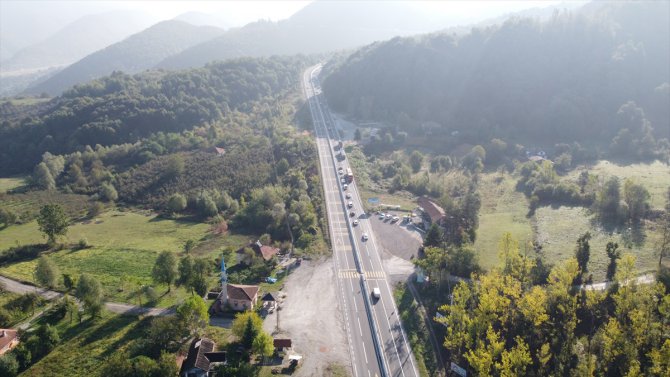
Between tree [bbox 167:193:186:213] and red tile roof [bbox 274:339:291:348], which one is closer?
red tile roof [bbox 274:339:291:348]

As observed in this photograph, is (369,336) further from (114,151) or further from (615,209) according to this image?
(114,151)

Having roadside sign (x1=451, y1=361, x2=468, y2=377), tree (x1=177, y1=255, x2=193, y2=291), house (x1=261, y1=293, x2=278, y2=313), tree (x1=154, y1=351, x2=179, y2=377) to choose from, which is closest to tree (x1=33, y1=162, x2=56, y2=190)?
tree (x1=177, y1=255, x2=193, y2=291)

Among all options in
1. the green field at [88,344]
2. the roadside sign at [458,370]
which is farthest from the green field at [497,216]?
the green field at [88,344]

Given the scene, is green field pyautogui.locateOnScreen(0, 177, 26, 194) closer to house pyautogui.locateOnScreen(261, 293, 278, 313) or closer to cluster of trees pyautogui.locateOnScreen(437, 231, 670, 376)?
house pyautogui.locateOnScreen(261, 293, 278, 313)

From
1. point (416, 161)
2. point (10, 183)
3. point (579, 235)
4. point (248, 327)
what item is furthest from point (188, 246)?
point (10, 183)

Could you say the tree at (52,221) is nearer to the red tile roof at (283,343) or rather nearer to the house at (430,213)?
the red tile roof at (283,343)

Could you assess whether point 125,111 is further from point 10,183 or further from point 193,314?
point 193,314
